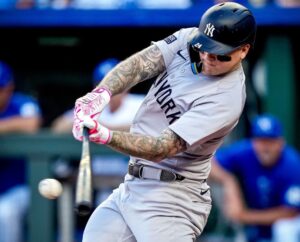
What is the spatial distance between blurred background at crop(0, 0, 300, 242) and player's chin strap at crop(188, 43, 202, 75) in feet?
9.72

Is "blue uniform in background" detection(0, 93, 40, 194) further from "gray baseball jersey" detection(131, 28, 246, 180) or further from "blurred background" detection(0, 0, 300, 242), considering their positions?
"gray baseball jersey" detection(131, 28, 246, 180)

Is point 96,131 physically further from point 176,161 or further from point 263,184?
point 263,184

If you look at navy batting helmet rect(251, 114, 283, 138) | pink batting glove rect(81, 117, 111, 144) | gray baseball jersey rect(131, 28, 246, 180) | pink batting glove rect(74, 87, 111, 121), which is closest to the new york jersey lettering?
gray baseball jersey rect(131, 28, 246, 180)

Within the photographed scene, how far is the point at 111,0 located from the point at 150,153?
441 cm

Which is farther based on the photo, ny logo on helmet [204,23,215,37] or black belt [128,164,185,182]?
black belt [128,164,185,182]

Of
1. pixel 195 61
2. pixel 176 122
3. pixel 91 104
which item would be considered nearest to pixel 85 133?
pixel 91 104

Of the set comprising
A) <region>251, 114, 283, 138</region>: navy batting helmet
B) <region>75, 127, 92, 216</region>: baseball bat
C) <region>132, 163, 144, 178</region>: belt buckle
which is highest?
<region>75, 127, 92, 216</region>: baseball bat

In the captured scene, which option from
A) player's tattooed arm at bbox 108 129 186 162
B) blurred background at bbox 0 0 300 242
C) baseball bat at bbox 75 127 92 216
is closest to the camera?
baseball bat at bbox 75 127 92 216

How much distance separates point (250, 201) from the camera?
756 cm

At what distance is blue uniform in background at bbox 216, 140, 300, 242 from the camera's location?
7.45 meters

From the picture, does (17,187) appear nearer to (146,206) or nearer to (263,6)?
(263,6)

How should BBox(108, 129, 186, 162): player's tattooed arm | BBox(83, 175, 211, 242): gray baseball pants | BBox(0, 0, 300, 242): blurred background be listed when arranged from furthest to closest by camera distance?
BBox(0, 0, 300, 242): blurred background < BBox(83, 175, 211, 242): gray baseball pants < BBox(108, 129, 186, 162): player's tattooed arm

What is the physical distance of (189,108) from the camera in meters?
4.62

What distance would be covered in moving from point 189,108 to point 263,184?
9.80ft
